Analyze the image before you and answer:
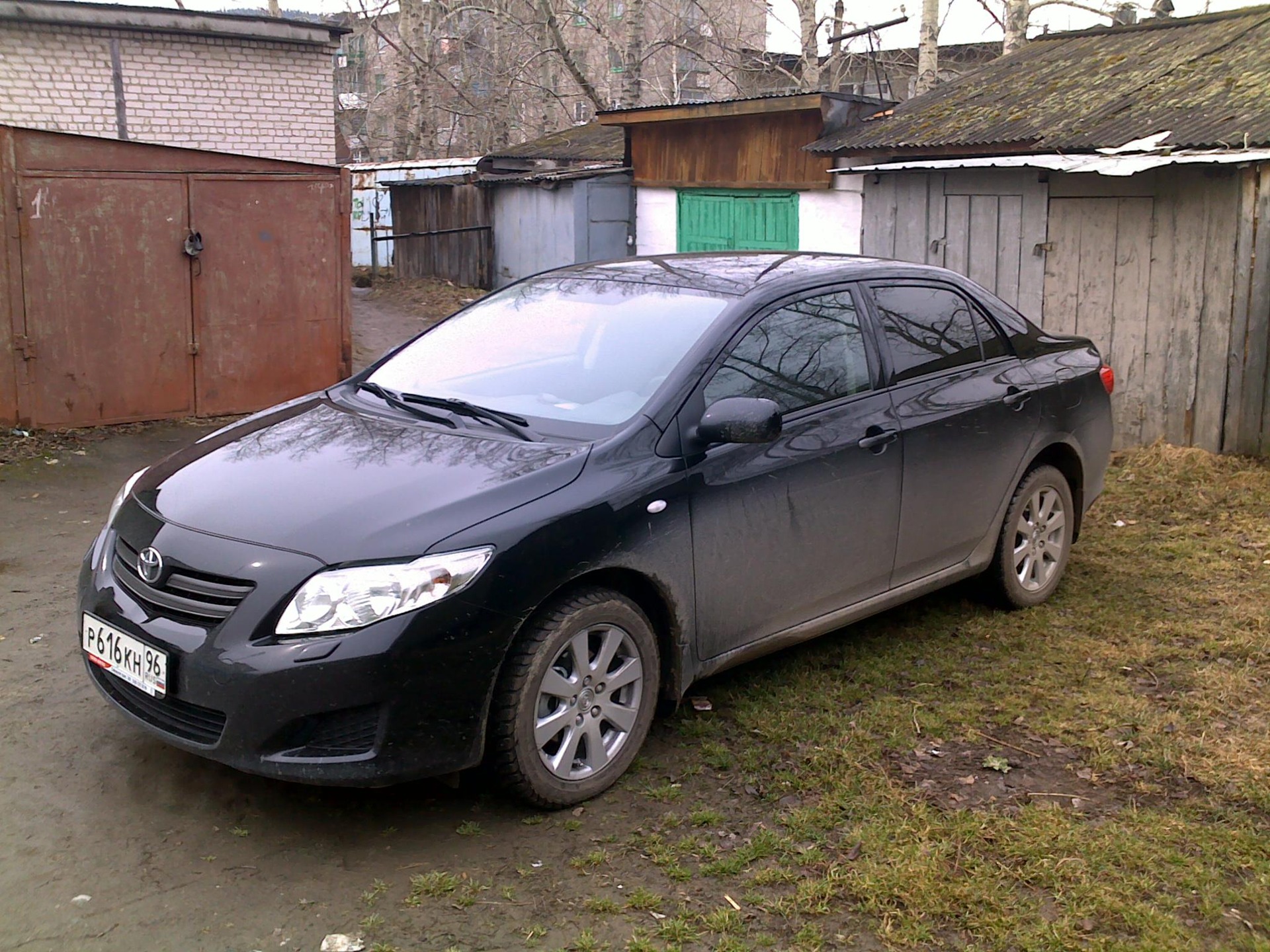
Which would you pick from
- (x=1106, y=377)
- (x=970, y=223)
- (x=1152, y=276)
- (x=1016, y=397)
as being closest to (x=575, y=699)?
(x=1016, y=397)

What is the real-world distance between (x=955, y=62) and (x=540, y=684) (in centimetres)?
2977

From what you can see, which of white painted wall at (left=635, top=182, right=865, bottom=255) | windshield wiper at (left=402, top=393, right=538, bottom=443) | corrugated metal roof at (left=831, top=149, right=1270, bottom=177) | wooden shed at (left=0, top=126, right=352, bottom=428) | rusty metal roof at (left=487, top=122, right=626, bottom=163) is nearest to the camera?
windshield wiper at (left=402, top=393, right=538, bottom=443)

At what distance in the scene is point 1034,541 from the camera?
225 inches

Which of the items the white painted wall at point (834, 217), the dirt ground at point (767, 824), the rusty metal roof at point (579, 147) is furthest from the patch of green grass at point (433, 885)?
the rusty metal roof at point (579, 147)

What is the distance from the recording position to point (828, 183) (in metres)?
13.8

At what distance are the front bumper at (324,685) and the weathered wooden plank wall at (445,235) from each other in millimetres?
18095

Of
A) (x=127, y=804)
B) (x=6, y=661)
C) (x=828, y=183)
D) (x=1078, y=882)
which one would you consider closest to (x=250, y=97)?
(x=828, y=183)

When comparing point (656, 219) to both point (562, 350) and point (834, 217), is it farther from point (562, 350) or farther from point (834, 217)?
point (562, 350)

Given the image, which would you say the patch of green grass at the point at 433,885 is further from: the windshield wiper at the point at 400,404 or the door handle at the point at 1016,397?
the door handle at the point at 1016,397

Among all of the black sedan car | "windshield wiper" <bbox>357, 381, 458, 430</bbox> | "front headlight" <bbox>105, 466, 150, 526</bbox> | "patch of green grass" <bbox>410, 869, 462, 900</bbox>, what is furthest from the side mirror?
"front headlight" <bbox>105, 466, 150, 526</bbox>

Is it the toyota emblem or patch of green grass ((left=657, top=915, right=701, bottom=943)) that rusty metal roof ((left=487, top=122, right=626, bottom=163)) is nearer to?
the toyota emblem

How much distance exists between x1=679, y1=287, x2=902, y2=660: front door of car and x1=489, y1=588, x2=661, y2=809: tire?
32 cm

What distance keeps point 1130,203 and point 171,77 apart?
32.7 ft

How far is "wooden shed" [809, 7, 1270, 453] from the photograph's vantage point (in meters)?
8.48
